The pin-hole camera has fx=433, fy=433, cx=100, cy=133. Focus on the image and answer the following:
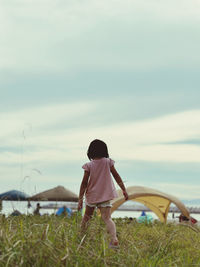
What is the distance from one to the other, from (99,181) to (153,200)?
11.8m

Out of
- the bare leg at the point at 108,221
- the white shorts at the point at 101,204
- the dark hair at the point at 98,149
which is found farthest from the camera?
the dark hair at the point at 98,149

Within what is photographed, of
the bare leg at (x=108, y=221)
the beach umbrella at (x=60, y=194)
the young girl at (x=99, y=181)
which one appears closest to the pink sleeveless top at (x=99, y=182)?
the young girl at (x=99, y=181)

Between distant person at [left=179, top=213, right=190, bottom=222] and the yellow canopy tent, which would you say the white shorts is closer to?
the yellow canopy tent

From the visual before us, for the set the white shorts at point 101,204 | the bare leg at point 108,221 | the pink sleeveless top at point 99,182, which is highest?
the pink sleeveless top at point 99,182

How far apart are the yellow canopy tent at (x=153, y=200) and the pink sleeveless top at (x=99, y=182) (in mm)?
8481

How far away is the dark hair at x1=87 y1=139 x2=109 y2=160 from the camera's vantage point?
22.2 ft

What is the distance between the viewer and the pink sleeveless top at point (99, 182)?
6555 mm

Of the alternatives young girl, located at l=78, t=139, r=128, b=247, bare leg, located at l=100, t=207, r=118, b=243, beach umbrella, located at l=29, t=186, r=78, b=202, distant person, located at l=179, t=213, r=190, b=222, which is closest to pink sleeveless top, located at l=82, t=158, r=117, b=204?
young girl, located at l=78, t=139, r=128, b=247

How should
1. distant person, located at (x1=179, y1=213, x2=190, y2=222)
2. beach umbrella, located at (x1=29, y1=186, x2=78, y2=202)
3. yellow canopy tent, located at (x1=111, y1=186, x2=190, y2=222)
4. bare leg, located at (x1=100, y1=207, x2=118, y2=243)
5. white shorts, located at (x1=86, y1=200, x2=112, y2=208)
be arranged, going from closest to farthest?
bare leg, located at (x1=100, y1=207, x2=118, y2=243) → white shorts, located at (x1=86, y1=200, x2=112, y2=208) → yellow canopy tent, located at (x1=111, y1=186, x2=190, y2=222) → distant person, located at (x1=179, y1=213, x2=190, y2=222) → beach umbrella, located at (x1=29, y1=186, x2=78, y2=202)

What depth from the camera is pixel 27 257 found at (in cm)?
387

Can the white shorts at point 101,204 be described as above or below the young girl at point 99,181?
below

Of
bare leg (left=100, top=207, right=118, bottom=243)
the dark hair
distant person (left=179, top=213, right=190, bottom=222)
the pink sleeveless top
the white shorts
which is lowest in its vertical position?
distant person (left=179, top=213, right=190, bottom=222)

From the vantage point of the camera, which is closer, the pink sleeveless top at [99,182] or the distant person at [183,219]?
the pink sleeveless top at [99,182]

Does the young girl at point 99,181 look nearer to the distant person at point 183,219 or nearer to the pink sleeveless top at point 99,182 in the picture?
the pink sleeveless top at point 99,182
